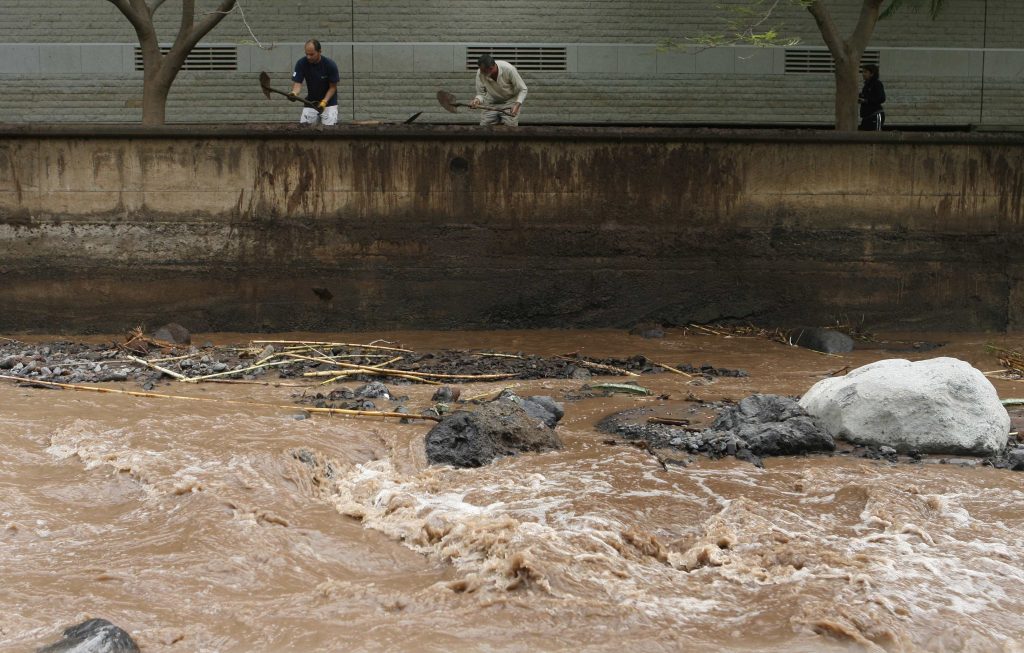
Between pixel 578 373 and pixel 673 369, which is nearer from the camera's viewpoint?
pixel 578 373

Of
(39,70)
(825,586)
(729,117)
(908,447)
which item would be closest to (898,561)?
(825,586)

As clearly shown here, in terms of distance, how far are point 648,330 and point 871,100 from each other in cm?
604

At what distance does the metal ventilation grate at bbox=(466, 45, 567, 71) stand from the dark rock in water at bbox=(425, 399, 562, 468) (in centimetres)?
1000

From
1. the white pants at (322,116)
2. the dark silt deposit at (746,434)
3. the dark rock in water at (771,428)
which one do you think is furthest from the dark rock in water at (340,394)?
the white pants at (322,116)

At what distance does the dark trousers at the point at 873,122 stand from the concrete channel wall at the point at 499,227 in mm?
2756

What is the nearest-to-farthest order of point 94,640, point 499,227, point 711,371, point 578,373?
1. point 94,640
2. point 578,373
3. point 711,371
4. point 499,227

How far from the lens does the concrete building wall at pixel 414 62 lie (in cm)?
1555

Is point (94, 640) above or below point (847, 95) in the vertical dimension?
below

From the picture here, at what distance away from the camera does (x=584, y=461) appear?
20.8ft

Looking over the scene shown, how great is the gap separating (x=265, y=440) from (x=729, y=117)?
11324 mm

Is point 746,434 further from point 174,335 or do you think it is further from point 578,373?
point 174,335

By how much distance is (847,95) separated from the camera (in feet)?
42.8

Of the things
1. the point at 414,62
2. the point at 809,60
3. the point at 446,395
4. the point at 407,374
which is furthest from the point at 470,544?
the point at 809,60

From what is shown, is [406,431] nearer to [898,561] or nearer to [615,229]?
[898,561]
